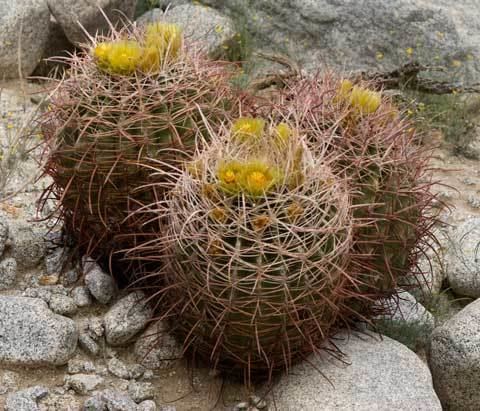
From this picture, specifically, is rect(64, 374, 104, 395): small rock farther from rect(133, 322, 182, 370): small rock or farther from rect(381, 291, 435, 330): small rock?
rect(381, 291, 435, 330): small rock

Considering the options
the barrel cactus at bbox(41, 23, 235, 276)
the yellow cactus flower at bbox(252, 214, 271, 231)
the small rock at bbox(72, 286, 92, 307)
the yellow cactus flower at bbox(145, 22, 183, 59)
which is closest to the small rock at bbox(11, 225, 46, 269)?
the small rock at bbox(72, 286, 92, 307)

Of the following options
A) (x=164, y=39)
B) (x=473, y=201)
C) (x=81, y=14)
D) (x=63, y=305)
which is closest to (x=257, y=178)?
(x=164, y=39)

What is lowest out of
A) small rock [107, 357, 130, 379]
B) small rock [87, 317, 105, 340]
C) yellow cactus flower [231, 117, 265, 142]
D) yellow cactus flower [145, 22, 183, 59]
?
small rock [107, 357, 130, 379]

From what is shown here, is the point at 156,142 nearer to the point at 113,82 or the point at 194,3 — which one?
the point at 113,82

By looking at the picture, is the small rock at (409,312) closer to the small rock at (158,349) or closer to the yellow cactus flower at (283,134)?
the small rock at (158,349)

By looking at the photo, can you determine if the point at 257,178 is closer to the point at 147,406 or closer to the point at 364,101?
the point at 364,101

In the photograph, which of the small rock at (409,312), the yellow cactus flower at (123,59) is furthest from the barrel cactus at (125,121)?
the small rock at (409,312)
